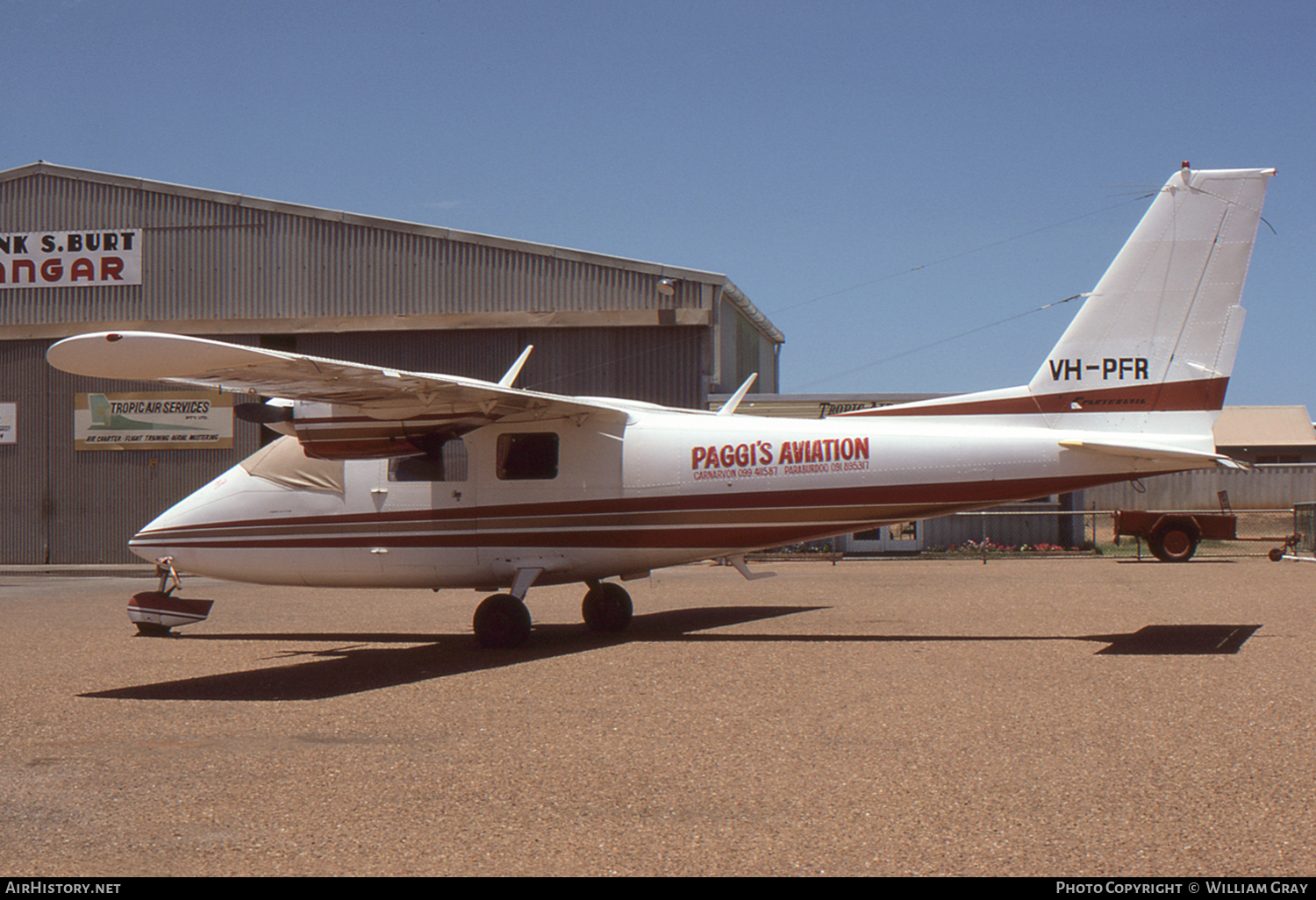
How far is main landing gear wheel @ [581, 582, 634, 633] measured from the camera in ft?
46.0

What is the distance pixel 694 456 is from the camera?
43.4ft

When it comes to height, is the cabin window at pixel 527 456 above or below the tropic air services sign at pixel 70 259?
below

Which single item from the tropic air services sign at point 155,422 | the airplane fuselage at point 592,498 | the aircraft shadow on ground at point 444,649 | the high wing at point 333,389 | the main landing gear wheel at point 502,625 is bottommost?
the aircraft shadow on ground at point 444,649

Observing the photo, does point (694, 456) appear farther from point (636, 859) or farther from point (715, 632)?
point (636, 859)

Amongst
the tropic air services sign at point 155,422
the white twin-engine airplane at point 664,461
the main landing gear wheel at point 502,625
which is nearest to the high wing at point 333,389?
the white twin-engine airplane at point 664,461

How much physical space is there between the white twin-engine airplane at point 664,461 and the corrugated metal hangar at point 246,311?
1419 cm

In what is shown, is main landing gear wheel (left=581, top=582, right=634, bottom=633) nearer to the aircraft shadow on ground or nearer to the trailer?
the aircraft shadow on ground

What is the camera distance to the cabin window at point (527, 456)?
1348 cm

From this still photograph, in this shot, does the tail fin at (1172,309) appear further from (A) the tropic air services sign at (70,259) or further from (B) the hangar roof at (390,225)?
(A) the tropic air services sign at (70,259)

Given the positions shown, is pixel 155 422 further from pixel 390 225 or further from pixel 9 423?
pixel 390 225

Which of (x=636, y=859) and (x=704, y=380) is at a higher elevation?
(x=704, y=380)

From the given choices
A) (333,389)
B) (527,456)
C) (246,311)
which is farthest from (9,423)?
(333,389)

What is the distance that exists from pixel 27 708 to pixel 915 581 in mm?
14790

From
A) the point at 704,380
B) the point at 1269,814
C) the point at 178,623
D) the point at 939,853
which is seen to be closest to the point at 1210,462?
the point at 1269,814
